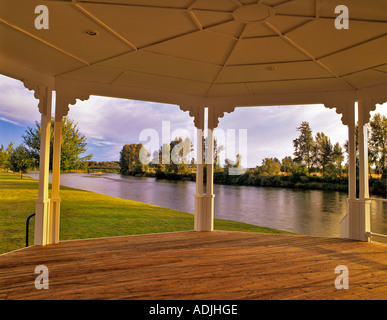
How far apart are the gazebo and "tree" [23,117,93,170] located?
43.2ft

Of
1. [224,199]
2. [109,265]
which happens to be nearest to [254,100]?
[109,265]

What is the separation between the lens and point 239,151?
13.4 m

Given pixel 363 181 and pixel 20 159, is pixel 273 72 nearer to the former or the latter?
pixel 363 181

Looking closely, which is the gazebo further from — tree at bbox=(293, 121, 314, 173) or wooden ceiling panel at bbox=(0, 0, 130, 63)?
tree at bbox=(293, 121, 314, 173)

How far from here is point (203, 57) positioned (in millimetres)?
3707

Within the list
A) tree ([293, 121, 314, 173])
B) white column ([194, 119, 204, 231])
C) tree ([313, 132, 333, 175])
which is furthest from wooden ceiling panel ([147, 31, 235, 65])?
tree ([293, 121, 314, 173])

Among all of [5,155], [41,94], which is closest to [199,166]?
[41,94]

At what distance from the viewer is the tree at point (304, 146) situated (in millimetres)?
13202

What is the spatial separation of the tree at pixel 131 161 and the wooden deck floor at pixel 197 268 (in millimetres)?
11608

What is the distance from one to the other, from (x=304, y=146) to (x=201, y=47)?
11719 millimetres

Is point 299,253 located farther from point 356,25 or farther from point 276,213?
point 276,213

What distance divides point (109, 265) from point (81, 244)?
4.38 ft

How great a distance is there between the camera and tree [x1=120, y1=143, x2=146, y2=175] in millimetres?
16328

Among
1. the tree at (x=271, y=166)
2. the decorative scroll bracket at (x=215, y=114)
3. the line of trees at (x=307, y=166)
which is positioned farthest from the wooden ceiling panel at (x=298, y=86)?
the tree at (x=271, y=166)
